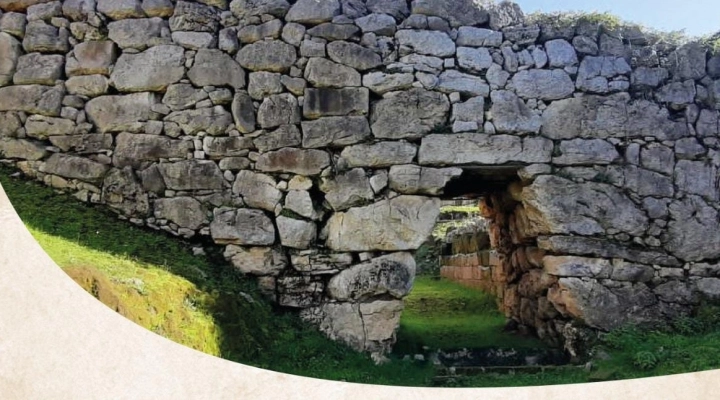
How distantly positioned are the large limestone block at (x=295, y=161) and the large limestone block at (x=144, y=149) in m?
0.54

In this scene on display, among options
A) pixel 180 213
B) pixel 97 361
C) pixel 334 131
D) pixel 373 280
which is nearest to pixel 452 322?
pixel 373 280

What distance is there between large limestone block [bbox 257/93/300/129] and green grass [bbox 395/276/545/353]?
1.71 m

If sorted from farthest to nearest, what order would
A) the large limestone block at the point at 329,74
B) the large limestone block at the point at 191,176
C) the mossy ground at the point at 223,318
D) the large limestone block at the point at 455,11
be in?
the large limestone block at the point at 455,11
the large limestone block at the point at 329,74
the large limestone block at the point at 191,176
the mossy ground at the point at 223,318

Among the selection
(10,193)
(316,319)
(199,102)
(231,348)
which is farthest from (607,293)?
(10,193)

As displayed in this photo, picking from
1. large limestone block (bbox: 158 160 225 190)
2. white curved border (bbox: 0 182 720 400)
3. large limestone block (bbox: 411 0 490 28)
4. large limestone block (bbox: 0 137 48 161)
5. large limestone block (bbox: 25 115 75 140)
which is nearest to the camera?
white curved border (bbox: 0 182 720 400)

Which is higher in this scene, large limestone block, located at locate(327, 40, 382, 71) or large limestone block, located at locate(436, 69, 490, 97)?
large limestone block, located at locate(327, 40, 382, 71)

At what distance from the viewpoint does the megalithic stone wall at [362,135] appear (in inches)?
158

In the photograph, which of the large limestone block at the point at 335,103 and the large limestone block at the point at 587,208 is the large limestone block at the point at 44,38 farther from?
the large limestone block at the point at 587,208

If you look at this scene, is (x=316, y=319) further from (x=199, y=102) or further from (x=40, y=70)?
(x=40, y=70)

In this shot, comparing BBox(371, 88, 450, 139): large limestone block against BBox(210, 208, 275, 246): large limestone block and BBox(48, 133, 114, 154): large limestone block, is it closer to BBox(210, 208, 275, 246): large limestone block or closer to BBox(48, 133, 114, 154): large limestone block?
BBox(210, 208, 275, 246): large limestone block

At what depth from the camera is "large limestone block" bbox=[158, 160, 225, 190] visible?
13.2 feet

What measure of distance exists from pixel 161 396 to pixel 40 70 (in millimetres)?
2679

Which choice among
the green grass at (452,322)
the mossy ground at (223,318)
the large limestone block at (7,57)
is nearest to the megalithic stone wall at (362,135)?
the large limestone block at (7,57)

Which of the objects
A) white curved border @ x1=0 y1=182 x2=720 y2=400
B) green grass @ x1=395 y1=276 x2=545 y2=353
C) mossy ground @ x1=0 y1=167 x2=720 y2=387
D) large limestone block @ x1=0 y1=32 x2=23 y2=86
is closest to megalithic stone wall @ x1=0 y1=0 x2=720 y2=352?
large limestone block @ x1=0 y1=32 x2=23 y2=86
